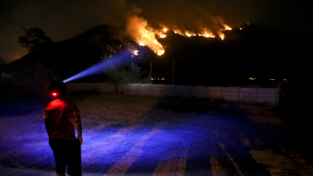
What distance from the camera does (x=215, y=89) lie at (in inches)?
857

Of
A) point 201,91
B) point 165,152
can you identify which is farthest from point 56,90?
point 201,91

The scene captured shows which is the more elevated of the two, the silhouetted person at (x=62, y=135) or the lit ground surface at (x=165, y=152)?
the silhouetted person at (x=62, y=135)

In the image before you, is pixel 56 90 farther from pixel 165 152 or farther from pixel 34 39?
pixel 34 39

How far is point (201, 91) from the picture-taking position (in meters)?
22.7

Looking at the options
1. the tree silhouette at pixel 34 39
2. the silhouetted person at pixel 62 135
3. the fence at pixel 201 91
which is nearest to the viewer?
the silhouetted person at pixel 62 135

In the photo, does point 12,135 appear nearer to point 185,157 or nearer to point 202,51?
point 185,157

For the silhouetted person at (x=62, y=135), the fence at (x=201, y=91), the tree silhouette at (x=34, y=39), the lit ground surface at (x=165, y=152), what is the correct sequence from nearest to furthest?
1. the silhouetted person at (x=62, y=135)
2. the lit ground surface at (x=165, y=152)
3. the fence at (x=201, y=91)
4. the tree silhouette at (x=34, y=39)

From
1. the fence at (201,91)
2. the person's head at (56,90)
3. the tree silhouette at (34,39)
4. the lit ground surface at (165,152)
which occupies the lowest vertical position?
the lit ground surface at (165,152)

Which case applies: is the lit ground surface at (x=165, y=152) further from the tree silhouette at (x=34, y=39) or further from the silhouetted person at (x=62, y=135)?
the tree silhouette at (x=34, y=39)

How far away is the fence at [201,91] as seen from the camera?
19.0 m

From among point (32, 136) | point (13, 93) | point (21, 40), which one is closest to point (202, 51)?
point (21, 40)

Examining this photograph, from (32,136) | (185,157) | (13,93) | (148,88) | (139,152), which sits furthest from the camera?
(148,88)

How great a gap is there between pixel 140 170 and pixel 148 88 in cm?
2253

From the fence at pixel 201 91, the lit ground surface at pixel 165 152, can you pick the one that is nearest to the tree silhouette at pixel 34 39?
the fence at pixel 201 91
